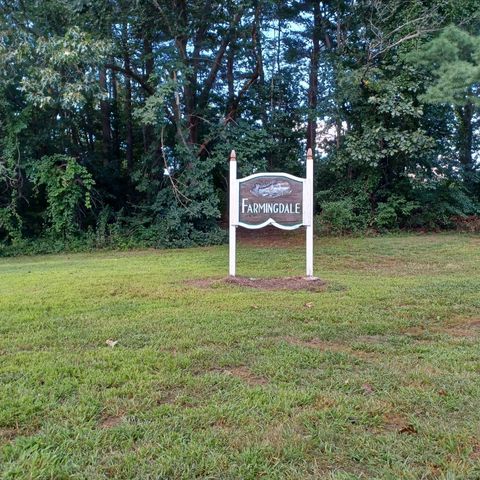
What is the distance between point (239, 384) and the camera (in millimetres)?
3158

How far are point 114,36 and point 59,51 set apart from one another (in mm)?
3133

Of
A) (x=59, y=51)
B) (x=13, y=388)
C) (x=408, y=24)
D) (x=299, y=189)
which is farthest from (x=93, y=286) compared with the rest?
(x=408, y=24)

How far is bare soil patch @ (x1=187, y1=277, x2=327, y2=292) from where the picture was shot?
6.74 meters

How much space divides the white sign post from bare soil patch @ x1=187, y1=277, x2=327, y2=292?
1.03 ft

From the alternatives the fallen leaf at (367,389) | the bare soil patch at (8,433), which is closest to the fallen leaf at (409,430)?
the fallen leaf at (367,389)

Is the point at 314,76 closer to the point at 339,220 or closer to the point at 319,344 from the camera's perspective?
the point at 339,220

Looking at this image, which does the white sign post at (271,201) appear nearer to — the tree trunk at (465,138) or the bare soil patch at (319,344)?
the bare soil patch at (319,344)

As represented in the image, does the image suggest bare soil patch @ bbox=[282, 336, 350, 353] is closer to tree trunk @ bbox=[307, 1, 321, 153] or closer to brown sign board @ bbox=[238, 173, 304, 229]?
brown sign board @ bbox=[238, 173, 304, 229]

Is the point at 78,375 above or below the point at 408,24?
below

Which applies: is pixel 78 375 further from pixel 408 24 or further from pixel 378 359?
pixel 408 24

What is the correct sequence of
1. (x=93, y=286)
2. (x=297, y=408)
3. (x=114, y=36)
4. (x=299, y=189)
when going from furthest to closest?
(x=114, y=36)
(x=299, y=189)
(x=93, y=286)
(x=297, y=408)

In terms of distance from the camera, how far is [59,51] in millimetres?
10477

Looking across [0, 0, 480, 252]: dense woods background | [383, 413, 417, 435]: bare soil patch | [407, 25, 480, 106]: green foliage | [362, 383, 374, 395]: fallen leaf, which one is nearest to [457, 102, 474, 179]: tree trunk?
[0, 0, 480, 252]: dense woods background

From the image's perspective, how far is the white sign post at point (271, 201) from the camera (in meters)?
7.20
